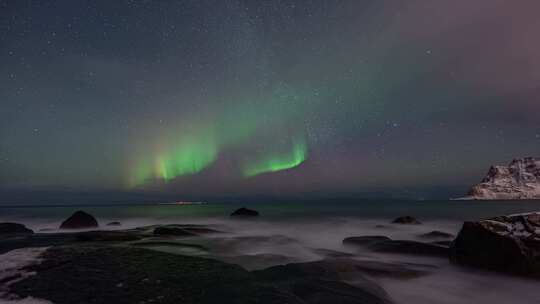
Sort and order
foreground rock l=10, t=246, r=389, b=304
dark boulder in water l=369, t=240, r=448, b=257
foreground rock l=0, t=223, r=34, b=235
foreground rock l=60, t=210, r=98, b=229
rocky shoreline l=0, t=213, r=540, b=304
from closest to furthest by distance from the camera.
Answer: foreground rock l=10, t=246, r=389, b=304, rocky shoreline l=0, t=213, r=540, b=304, dark boulder in water l=369, t=240, r=448, b=257, foreground rock l=0, t=223, r=34, b=235, foreground rock l=60, t=210, r=98, b=229

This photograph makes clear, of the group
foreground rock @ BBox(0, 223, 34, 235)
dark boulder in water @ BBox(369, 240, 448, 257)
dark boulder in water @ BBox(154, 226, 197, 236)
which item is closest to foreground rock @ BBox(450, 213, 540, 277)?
dark boulder in water @ BBox(369, 240, 448, 257)

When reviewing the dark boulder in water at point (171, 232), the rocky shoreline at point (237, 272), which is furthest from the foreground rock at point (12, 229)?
the dark boulder in water at point (171, 232)

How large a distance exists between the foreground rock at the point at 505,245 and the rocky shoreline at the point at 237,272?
26 millimetres

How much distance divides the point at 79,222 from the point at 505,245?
3158 centimetres

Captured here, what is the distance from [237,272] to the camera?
22.9ft

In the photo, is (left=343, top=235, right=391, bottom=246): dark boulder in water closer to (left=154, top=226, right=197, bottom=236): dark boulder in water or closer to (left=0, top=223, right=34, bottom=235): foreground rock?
(left=154, top=226, right=197, bottom=236): dark boulder in water

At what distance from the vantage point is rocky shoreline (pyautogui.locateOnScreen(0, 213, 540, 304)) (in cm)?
506

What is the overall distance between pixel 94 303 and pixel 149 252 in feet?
12.7

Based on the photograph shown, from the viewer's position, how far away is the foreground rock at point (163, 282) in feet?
16.1

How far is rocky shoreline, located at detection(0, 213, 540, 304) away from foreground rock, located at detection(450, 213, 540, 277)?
3 centimetres

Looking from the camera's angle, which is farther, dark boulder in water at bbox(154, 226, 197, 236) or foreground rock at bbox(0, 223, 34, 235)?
foreground rock at bbox(0, 223, 34, 235)

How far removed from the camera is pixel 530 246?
352 inches

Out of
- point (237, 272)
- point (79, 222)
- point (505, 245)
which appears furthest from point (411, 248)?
point (79, 222)

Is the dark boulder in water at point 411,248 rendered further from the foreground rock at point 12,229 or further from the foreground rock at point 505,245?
the foreground rock at point 12,229
